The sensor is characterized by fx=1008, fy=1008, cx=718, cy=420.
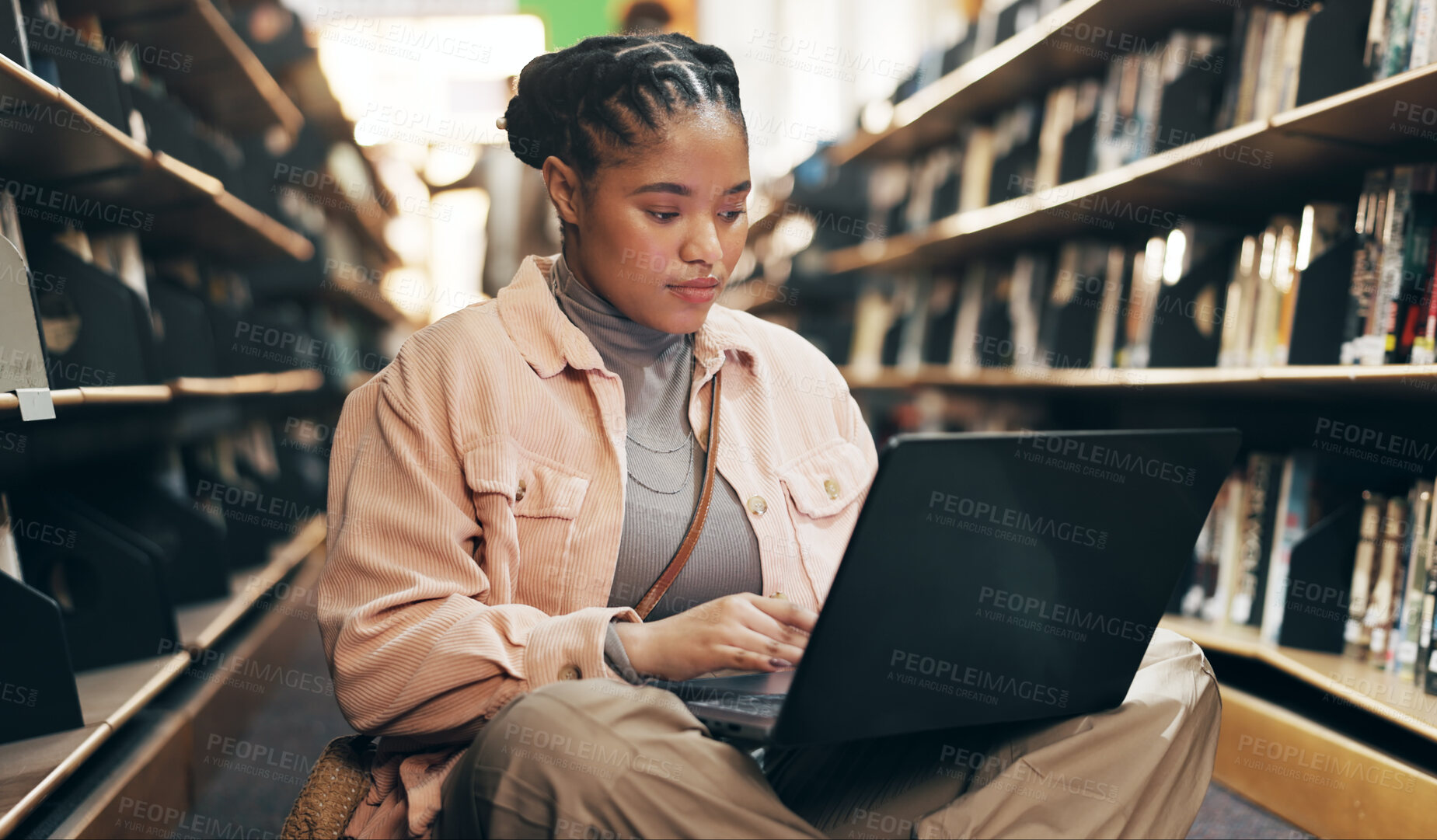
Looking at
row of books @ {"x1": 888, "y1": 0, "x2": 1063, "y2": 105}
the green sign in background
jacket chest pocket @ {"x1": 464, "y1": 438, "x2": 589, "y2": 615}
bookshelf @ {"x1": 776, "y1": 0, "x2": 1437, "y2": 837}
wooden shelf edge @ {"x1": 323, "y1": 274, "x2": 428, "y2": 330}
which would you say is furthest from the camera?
the green sign in background

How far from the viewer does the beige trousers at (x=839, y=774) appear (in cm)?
75

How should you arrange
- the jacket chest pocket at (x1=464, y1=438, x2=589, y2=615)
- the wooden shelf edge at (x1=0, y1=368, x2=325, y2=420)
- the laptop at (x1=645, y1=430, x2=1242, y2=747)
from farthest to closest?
the wooden shelf edge at (x1=0, y1=368, x2=325, y2=420) < the jacket chest pocket at (x1=464, y1=438, x2=589, y2=615) < the laptop at (x1=645, y1=430, x2=1242, y2=747)

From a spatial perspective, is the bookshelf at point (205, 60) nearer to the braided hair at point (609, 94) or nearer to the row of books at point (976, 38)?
the braided hair at point (609, 94)

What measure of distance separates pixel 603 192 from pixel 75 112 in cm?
88

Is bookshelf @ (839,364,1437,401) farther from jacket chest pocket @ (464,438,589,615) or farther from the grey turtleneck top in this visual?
jacket chest pocket @ (464,438,589,615)

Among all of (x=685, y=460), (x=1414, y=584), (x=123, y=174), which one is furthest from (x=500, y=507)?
(x=1414, y=584)

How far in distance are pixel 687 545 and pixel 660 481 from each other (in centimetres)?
9

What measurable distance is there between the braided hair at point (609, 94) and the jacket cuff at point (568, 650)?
1.67 feet

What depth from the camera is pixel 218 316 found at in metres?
2.62

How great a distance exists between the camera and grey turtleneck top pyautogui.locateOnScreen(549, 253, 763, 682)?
3.65ft

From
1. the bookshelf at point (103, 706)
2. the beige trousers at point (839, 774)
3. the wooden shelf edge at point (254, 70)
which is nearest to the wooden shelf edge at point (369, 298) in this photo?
the wooden shelf edge at point (254, 70)

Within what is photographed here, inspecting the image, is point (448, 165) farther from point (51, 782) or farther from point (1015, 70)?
point (51, 782)

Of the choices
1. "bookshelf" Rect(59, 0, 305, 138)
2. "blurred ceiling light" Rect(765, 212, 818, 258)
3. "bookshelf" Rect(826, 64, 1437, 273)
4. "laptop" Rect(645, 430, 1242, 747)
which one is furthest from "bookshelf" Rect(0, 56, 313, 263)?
"blurred ceiling light" Rect(765, 212, 818, 258)

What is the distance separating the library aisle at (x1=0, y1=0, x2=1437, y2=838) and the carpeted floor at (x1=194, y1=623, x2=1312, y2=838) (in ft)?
0.04
